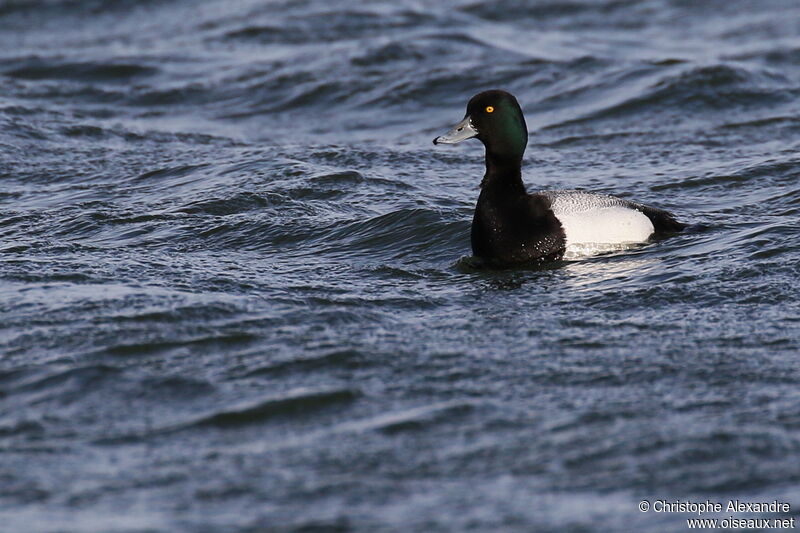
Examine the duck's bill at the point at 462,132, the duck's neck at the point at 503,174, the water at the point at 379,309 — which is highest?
the duck's bill at the point at 462,132

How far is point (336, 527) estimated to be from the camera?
196 inches

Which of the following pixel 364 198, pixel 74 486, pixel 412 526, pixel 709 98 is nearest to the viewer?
pixel 412 526

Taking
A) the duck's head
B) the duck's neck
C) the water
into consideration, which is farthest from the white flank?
the duck's head

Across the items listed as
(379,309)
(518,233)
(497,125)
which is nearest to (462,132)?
(497,125)

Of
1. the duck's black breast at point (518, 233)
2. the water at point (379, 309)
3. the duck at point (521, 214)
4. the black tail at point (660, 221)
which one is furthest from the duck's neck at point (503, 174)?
the black tail at point (660, 221)

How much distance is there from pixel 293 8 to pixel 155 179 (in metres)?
10.2

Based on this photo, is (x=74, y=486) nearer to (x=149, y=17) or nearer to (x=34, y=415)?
(x=34, y=415)

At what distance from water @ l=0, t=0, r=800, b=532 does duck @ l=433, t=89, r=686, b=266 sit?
0.63 feet

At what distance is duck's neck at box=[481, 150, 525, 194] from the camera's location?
361 inches

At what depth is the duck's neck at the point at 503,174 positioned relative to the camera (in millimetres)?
9164

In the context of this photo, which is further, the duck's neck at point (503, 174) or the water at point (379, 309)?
the duck's neck at point (503, 174)

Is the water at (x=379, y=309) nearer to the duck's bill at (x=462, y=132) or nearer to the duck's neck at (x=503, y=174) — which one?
the duck's neck at (x=503, y=174)

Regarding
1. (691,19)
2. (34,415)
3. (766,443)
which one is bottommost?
(766,443)

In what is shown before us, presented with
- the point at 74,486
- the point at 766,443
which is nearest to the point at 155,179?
the point at 74,486
